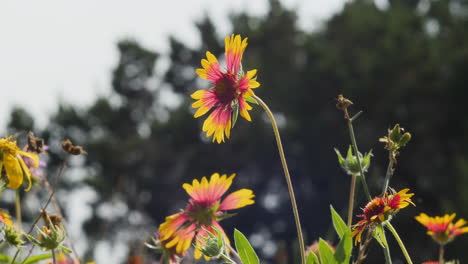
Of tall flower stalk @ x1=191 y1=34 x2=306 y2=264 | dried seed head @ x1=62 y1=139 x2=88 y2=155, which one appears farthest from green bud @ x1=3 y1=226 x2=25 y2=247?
tall flower stalk @ x1=191 y1=34 x2=306 y2=264

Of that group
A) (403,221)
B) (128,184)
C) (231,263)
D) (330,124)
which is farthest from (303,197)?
(231,263)

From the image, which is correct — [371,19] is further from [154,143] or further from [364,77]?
[154,143]

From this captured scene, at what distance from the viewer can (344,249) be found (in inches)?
26.3

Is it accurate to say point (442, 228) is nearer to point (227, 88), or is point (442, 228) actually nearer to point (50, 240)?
point (227, 88)

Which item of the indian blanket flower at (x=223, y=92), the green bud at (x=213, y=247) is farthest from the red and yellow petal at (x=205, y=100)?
the green bud at (x=213, y=247)

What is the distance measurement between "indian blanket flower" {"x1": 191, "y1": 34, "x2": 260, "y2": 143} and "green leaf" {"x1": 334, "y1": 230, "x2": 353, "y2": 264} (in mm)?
234

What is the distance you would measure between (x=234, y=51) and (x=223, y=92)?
8 centimetres

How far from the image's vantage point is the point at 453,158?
42.1ft

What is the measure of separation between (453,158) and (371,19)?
444 cm

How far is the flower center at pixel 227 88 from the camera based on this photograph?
854 millimetres

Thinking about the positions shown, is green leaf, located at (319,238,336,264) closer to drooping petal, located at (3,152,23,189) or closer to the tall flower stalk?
the tall flower stalk

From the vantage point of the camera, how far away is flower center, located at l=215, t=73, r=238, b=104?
854 millimetres

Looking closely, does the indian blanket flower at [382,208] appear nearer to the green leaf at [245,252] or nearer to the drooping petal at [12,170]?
the green leaf at [245,252]

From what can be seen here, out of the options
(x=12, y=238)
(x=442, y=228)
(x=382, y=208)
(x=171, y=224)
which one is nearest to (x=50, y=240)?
(x=12, y=238)
